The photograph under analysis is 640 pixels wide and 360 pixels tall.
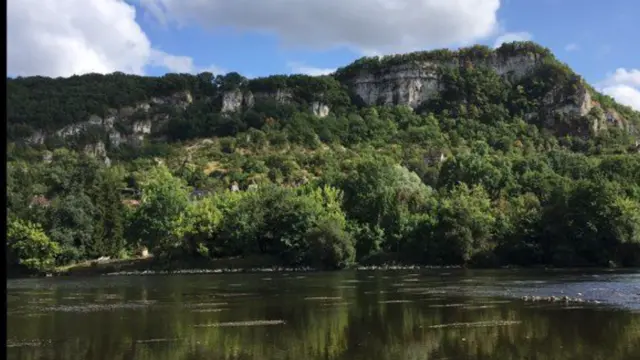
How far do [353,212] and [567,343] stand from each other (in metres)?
83.8

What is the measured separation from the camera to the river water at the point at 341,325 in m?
21.4

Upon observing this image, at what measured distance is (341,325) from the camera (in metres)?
27.9

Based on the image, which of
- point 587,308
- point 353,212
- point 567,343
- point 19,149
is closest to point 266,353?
point 567,343

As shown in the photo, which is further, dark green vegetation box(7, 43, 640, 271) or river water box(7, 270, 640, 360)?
dark green vegetation box(7, 43, 640, 271)

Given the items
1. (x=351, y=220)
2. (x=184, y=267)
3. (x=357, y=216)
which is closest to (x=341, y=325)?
(x=184, y=267)

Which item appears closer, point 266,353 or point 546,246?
point 266,353

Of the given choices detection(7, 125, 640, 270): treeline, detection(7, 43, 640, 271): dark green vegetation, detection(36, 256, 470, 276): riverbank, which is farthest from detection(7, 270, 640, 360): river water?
detection(36, 256, 470, 276): riverbank

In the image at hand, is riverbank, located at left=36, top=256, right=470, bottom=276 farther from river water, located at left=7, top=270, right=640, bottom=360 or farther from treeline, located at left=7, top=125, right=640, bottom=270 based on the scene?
river water, located at left=7, top=270, right=640, bottom=360

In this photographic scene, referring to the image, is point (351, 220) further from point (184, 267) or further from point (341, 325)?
point (341, 325)

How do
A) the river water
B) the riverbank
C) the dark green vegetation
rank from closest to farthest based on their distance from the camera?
the river water
the dark green vegetation
the riverbank

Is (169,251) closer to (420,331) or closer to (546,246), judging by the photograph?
(546,246)

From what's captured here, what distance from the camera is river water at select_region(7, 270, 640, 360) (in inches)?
843

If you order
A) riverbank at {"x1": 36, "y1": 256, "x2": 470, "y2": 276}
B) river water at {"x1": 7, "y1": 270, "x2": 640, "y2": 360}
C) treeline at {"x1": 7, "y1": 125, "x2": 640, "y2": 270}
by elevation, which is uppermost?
treeline at {"x1": 7, "y1": 125, "x2": 640, "y2": 270}

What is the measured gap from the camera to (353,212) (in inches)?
4149
